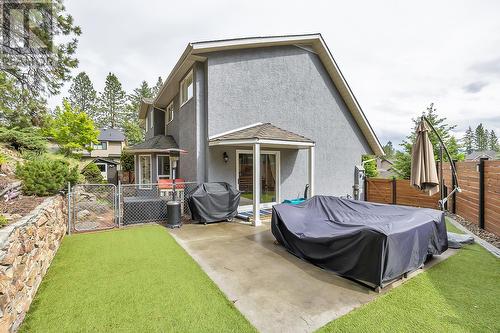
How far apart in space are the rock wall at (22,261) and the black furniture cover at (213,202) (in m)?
3.96

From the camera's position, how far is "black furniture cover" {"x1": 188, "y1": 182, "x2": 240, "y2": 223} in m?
8.34

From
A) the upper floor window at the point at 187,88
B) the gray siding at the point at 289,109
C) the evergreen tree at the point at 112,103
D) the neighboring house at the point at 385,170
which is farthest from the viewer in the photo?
the evergreen tree at the point at 112,103

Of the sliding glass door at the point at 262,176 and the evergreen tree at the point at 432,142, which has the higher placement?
the evergreen tree at the point at 432,142

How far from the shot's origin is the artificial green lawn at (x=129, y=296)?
125 inches

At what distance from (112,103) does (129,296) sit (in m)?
50.8

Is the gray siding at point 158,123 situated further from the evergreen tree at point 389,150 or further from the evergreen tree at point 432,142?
the evergreen tree at point 389,150

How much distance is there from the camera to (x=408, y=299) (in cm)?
375

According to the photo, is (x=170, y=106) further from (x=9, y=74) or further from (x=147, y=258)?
(x=147, y=258)

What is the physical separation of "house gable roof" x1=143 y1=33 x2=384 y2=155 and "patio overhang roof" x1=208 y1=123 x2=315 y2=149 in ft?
10.4

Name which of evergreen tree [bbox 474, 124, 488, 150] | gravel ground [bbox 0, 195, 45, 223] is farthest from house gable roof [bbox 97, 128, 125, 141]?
evergreen tree [bbox 474, 124, 488, 150]

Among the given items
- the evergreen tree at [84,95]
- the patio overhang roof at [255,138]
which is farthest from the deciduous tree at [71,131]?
the evergreen tree at [84,95]

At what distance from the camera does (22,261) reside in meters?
3.41

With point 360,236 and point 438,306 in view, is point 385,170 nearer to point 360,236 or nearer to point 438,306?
point 360,236

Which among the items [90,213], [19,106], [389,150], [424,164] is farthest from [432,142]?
[389,150]
